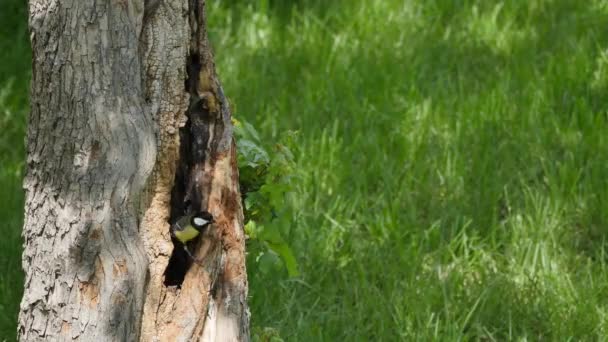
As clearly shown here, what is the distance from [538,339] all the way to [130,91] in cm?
188

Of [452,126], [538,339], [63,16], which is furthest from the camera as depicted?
[452,126]

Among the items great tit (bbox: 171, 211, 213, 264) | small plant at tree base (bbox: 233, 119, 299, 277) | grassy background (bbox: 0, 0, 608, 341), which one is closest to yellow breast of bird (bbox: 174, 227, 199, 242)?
great tit (bbox: 171, 211, 213, 264)

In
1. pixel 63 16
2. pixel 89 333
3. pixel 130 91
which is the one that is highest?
pixel 63 16

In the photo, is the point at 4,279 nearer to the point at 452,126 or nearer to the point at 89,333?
the point at 89,333

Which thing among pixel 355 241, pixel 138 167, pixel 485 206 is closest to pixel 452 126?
pixel 485 206

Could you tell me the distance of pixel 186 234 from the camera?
9.32ft

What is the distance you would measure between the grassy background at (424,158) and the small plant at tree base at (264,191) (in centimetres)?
49

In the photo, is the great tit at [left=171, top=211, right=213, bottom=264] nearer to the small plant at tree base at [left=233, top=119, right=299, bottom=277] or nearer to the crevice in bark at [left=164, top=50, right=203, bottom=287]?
the crevice in bark at [left=164, top=50, right=203, bottom=287]

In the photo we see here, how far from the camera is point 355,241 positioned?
14.0ft

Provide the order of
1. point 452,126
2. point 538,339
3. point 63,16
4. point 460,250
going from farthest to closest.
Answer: point 452,126 < point 460,250 < point 538,339 < point 63,16

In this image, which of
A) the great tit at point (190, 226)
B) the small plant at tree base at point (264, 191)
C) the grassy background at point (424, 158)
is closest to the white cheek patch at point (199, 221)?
the great tit at point (190, 226)

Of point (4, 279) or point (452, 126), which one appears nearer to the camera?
point (4, 279)

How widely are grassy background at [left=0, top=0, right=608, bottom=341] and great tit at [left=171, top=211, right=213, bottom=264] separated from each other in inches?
38.7

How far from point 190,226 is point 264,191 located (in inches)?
19.1
